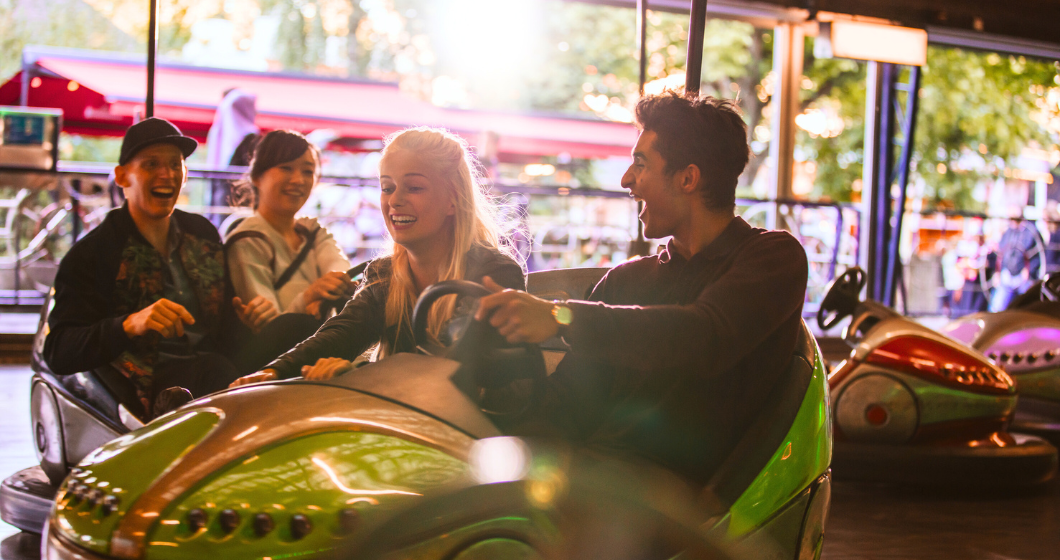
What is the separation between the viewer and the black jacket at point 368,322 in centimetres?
120

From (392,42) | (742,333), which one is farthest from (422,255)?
(392,42)

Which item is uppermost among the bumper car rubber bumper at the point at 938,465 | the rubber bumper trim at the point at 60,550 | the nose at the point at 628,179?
the nose at the point at 628,179

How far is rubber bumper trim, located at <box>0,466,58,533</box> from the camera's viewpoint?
5.37 ft

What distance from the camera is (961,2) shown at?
5.23 metres

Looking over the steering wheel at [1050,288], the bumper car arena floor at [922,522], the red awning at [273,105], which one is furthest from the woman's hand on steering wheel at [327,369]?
the red awning at [273,105]

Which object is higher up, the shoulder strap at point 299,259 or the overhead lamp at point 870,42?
the overhead lamp at point 870,42

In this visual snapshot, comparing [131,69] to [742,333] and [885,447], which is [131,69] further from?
[742,333]

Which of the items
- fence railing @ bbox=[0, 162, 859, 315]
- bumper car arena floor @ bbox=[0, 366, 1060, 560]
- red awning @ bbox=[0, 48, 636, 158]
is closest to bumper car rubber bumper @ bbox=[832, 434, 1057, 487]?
bumper car arena floor @ bbox=[0, 366, 1060, 560]

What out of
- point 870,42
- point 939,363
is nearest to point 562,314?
point 939,363

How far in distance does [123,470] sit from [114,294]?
0.90 metres

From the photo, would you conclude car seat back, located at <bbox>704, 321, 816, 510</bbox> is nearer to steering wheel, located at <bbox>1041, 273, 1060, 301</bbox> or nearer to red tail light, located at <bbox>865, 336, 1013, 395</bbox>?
red tail light, located at <bbox>865, 336, 1013, 395</bbox>

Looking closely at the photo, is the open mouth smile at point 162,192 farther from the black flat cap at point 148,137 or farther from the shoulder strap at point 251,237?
the shoulder strap at point 251,237

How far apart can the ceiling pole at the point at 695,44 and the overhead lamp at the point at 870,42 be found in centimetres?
394

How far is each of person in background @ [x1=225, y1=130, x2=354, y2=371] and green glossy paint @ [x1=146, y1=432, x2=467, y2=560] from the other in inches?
38.8
